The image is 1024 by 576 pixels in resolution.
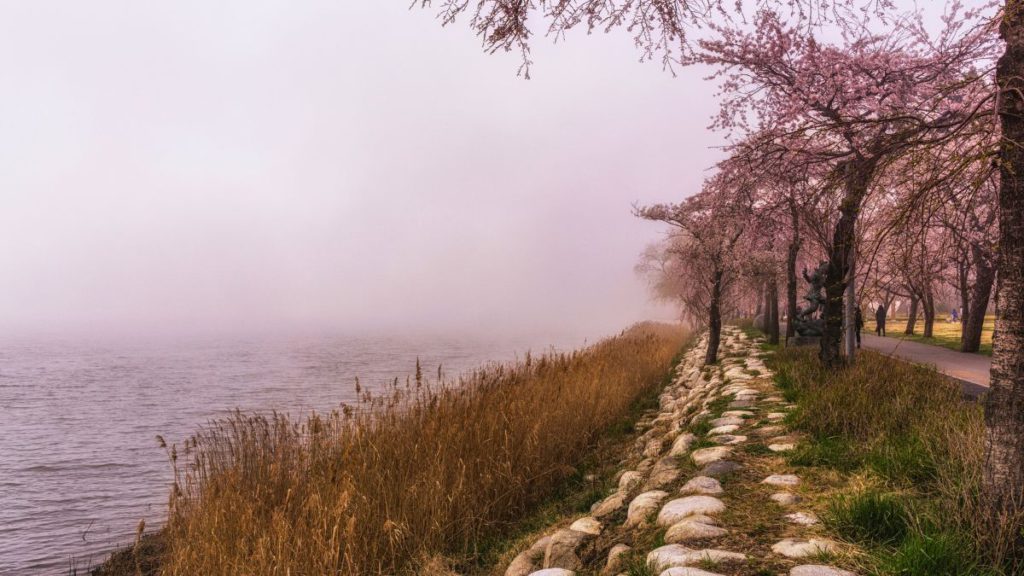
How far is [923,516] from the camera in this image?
306 cm

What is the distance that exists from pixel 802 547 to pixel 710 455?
202 cm

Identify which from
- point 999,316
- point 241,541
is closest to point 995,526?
point 999,316

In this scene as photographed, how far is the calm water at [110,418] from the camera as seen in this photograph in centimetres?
721

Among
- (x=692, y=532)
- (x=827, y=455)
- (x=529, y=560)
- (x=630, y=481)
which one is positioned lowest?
(x=529, y=560)

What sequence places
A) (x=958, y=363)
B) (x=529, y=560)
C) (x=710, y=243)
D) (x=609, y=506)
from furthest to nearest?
(x=958, y=363), (x=710, y=243), (x=609, y=506), (x=529, y=560)

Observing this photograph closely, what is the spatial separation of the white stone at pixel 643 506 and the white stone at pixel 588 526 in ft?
0.75

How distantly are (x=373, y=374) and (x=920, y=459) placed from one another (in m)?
19.8

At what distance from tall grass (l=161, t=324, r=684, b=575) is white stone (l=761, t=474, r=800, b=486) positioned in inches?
90.5

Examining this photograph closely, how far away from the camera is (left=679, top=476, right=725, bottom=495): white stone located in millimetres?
4141

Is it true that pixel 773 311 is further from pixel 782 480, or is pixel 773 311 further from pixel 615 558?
pixel 615 558

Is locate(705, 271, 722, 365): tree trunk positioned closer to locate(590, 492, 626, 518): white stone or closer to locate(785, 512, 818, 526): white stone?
locate(590, 492, 626, 518): white stone

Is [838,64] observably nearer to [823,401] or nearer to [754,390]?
[754,390]

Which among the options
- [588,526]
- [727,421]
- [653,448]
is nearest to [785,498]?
[588,526]

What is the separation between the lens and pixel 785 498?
3.76m
